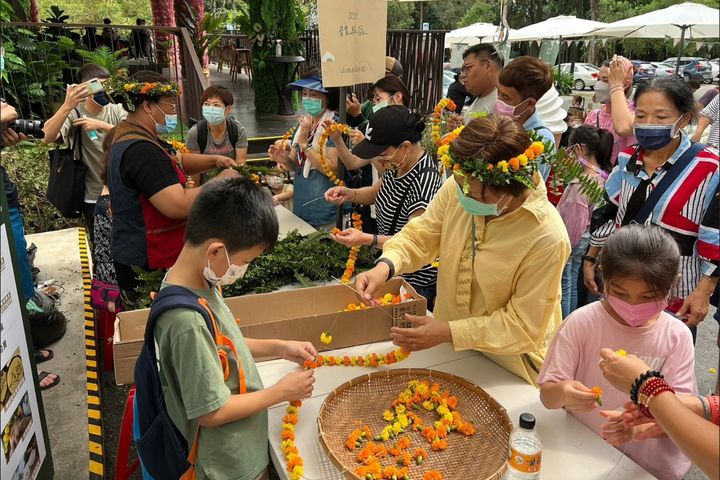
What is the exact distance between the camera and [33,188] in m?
6.18

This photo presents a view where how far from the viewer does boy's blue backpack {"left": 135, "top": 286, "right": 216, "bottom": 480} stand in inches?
61.6

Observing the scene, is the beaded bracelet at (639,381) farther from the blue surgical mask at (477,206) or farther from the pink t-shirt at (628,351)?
the blue surgical mask at (477,206)

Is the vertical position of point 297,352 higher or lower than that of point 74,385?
higher

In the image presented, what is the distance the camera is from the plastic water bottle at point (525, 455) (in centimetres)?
146

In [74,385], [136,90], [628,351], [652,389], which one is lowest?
[74,385]

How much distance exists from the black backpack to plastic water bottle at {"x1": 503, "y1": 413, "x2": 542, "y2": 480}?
404 cm

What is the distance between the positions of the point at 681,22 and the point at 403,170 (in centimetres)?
195

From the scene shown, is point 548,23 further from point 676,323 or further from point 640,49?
point 676,323

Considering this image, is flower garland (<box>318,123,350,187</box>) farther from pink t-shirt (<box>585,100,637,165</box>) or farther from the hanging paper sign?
pink t-shirt (<box>585,100,637,165</box>)

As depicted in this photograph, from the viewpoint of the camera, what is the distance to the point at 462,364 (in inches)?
86.4

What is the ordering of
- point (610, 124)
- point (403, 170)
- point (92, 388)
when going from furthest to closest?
point (610, 124), point (92, 388), point (403, 170)

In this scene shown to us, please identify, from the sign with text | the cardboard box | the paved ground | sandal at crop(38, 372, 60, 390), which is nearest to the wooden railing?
the paved ground

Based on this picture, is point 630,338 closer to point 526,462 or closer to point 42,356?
point 526,462

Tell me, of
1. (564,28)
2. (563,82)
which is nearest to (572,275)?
(564,28)
